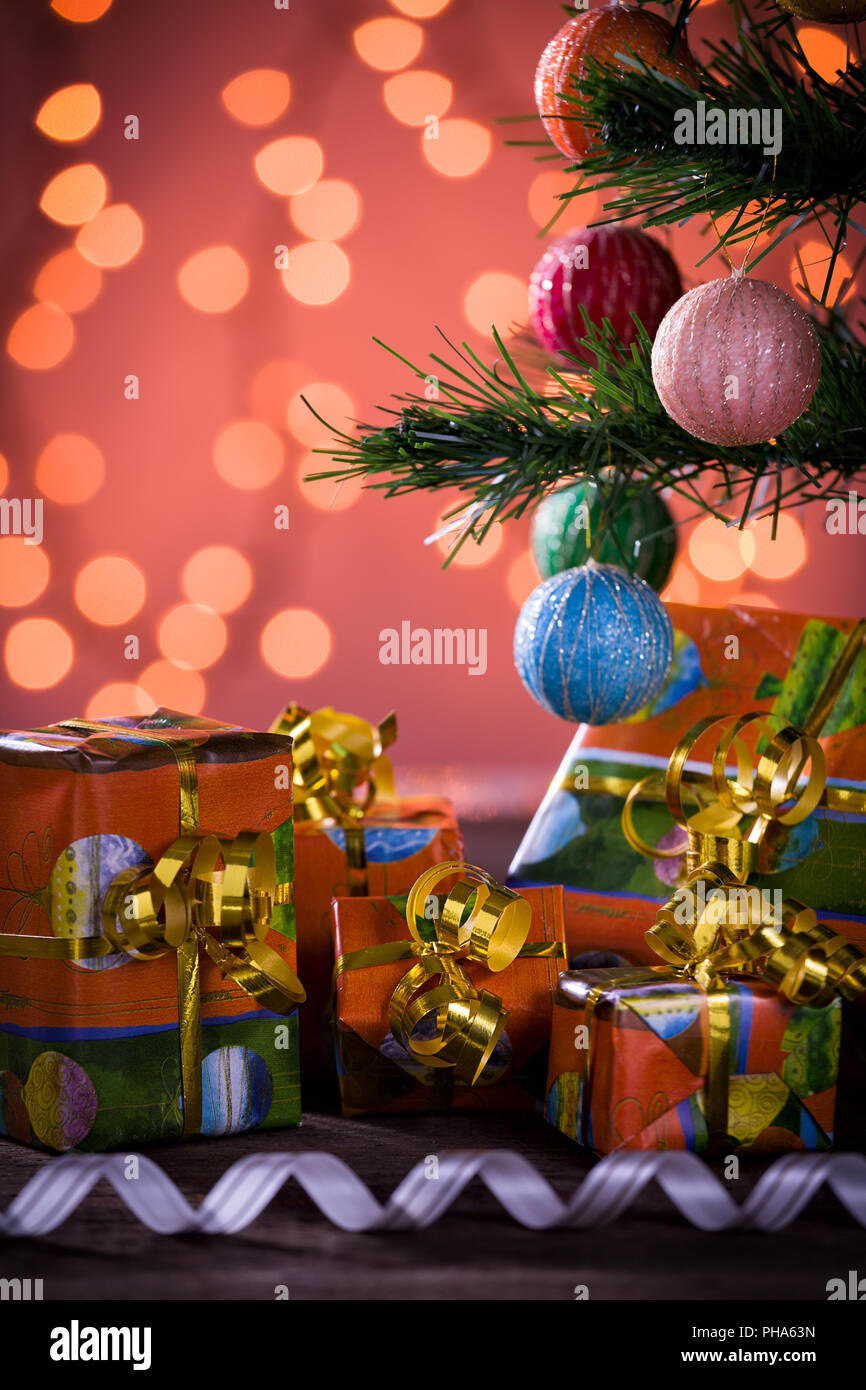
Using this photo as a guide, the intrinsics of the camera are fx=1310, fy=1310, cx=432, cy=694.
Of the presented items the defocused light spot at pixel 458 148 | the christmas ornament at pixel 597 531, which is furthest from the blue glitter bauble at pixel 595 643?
the defocused light spot at pixel 458 148

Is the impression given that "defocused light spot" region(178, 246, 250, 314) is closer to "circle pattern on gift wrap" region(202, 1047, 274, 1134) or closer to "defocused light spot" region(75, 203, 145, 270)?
"defocused light spot" region(75, 203, 145, 270)

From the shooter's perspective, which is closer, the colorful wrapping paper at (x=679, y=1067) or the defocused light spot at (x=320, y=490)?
the colorful wrapping paper at (x=679, y=1067)

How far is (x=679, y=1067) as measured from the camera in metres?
0.59

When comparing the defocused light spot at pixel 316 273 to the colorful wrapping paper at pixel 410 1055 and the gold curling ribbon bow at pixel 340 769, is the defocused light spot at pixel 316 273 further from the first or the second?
the colorful wrapping paper at pixel 410 1055

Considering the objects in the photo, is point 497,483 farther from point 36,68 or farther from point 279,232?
point 36,68

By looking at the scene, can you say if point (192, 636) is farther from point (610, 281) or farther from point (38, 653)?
point (610, 281)

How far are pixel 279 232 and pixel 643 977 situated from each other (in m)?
1.15

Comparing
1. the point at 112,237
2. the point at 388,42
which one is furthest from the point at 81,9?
the point at 388,42

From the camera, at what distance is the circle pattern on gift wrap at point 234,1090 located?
629 millimetres

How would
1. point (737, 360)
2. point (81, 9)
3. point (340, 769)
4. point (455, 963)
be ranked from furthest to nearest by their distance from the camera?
1. point (81, 9)
2. point (340, 769)
3. point (455, 963)
4. point (737, 360)

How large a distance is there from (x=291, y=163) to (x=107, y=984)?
3.79 ft

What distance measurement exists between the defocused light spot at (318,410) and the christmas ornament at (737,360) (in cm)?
97

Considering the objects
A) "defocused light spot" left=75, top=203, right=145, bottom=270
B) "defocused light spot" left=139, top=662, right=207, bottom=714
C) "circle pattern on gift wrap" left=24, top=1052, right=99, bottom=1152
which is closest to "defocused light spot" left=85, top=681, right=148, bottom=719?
"defocused light spot" left=139, top=662, right=207, bottom=714

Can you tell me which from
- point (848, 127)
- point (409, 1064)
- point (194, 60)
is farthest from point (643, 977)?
point (194, 60)
